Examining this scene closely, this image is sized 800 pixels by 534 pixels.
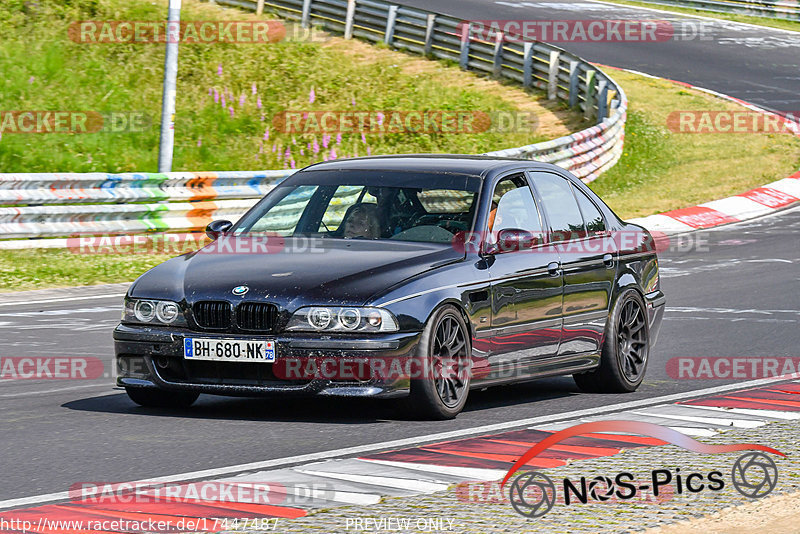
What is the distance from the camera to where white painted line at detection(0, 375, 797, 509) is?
626 centimetres

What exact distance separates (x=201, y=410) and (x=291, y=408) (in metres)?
0.55

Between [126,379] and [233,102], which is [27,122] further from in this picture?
[126,379]

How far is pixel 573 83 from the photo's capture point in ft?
105

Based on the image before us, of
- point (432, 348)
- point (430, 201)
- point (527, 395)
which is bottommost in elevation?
point (527, 395)

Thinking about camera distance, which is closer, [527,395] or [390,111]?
[527,395]

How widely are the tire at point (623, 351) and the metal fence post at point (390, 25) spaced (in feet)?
87.1

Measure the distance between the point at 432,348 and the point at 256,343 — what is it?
989mm

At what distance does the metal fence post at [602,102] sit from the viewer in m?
29.8

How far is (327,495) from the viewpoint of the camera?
6.06 metres

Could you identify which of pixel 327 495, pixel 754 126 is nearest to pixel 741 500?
pixel 327 495

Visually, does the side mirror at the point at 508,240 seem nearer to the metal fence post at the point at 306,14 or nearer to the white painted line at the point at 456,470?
the white painted line at the point at 456,470
